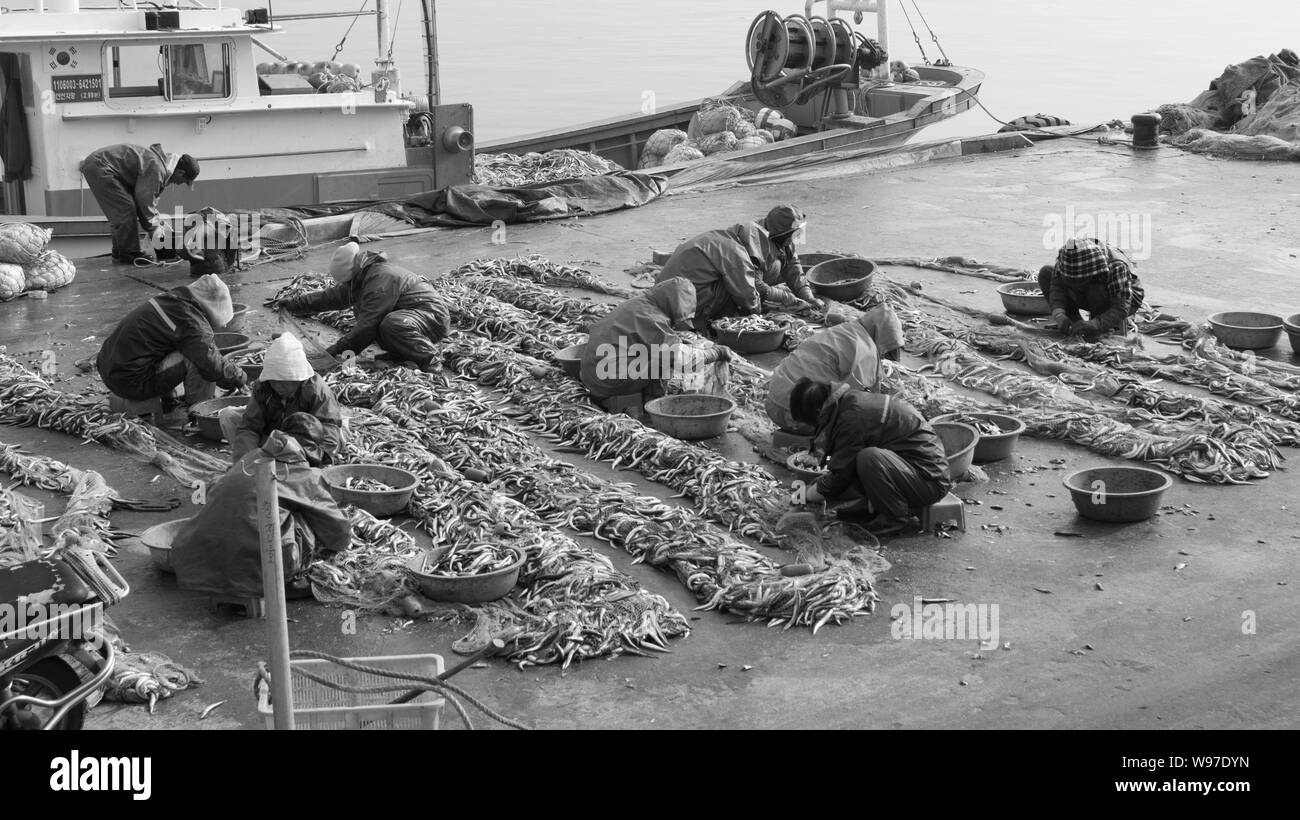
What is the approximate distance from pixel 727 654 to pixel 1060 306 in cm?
577

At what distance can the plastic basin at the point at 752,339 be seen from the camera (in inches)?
420

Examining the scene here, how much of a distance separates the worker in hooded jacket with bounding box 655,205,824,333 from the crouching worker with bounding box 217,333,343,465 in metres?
3.67

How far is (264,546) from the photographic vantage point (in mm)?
3922

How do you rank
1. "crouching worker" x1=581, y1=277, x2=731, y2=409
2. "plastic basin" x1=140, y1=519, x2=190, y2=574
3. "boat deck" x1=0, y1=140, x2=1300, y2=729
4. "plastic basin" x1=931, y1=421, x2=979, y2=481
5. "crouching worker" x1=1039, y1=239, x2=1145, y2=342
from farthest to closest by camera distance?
"crouching worker" x1=1039, y1=239, x2=1145, y2=342, "crouching worker" x1=581, y1=277, x2=731, y2=409, "plastic basin" x1=931, y1=421, x2=979, y2=481, "plastic basin" x1=140, y1=519, x2=190, y2=574, "boat deck" x1=0, y1=140, x2=1300, y2=729

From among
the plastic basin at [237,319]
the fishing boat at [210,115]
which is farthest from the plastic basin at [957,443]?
the fishing boat at [210,115]

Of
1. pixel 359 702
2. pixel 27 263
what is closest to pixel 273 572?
pixel 359 702

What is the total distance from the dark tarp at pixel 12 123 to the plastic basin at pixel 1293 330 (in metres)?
11.9

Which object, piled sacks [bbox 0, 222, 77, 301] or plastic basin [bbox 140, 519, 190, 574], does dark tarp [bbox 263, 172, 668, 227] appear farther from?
plastic basin [bbox 140, 519, 190, 574]

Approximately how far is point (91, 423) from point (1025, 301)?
7.15 metres

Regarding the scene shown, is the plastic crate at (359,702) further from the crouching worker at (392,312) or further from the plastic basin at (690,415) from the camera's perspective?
the crouching worker at (392,312)

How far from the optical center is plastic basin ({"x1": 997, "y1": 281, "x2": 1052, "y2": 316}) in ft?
37.7

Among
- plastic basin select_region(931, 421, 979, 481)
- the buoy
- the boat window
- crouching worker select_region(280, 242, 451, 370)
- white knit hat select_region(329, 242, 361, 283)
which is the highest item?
the boat window

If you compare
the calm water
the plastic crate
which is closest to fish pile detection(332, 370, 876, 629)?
the plastic crate

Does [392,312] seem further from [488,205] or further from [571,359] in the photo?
[488,205]
